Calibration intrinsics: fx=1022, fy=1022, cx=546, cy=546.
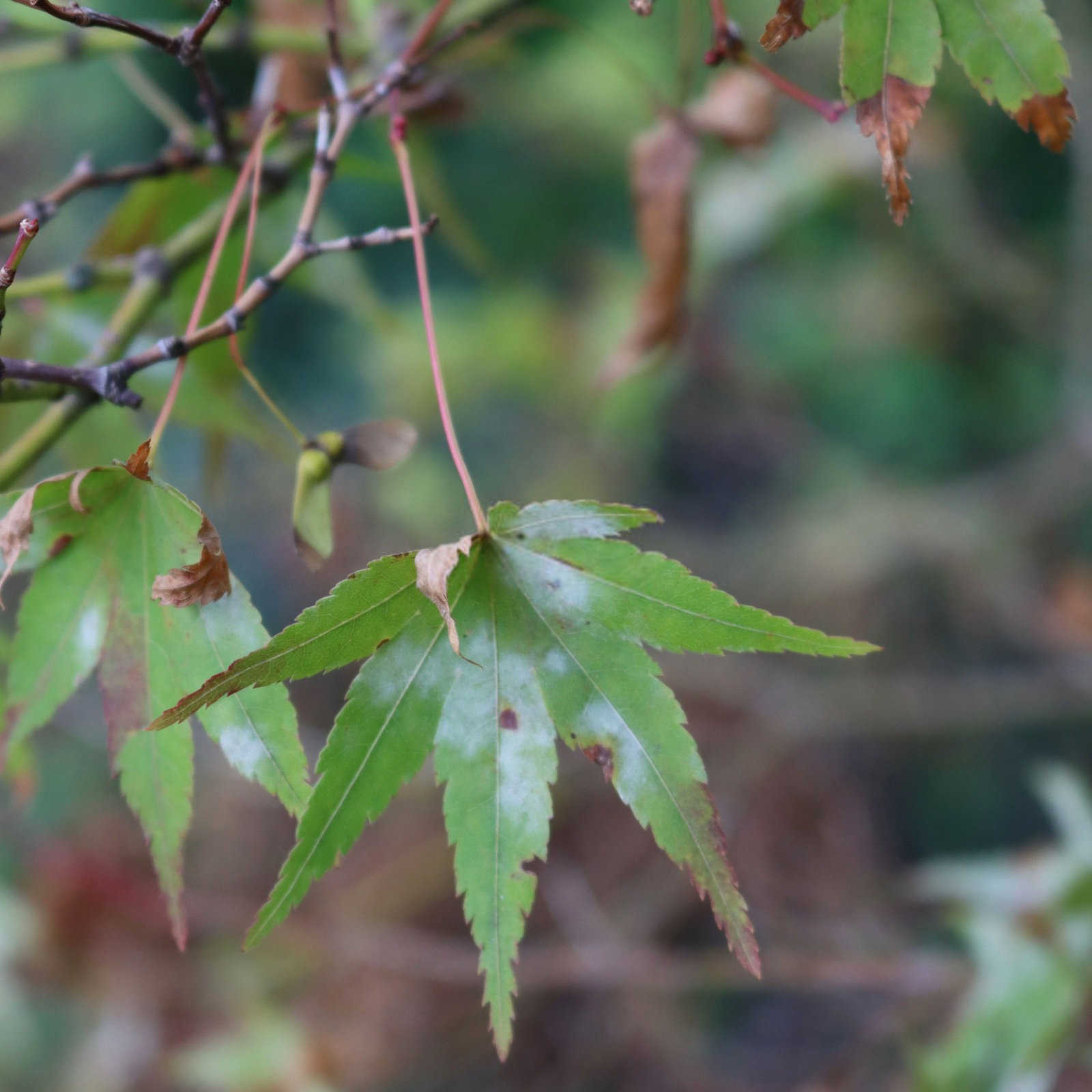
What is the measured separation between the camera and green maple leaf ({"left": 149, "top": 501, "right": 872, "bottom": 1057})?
1.50 ft

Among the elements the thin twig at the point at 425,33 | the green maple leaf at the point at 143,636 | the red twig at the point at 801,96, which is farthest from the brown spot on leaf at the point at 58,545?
the red twig at the point at 801,96

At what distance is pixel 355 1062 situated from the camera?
171cm

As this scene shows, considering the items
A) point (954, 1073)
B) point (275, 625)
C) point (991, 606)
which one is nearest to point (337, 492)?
point (275, 625)

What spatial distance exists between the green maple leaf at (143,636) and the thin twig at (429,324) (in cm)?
12

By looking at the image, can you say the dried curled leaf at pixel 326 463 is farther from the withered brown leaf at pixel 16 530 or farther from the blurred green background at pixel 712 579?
the blurred green background at pixel 712 579

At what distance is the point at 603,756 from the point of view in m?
0.48

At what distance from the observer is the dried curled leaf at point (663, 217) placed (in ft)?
2.80

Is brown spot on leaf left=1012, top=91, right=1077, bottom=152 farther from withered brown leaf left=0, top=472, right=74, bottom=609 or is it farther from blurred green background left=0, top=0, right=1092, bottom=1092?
blurred green background left=0, top=0, right=1092, bottom=1092

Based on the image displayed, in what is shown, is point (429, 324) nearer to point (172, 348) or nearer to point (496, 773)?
point (172, 348)

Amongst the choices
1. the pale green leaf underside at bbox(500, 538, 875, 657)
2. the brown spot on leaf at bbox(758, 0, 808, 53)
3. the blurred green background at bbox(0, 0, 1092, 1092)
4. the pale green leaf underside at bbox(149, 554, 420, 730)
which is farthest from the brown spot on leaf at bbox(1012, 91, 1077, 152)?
the blurred green background at bbox(0, 0, 1092, 1092)

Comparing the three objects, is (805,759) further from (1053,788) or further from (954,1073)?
(954,1073)

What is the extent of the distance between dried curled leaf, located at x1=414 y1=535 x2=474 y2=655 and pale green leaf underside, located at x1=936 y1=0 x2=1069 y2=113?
0.32 metres

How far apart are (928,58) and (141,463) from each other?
1.35 feet

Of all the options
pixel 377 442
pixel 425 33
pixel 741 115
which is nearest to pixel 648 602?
pixel 377 442
